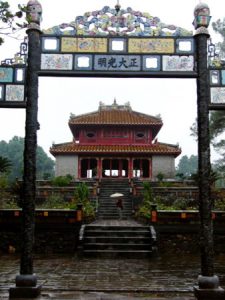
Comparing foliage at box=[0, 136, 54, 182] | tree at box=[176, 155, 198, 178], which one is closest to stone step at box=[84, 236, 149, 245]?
foliage at box=[0, 136, 54, 182]

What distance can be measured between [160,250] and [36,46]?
8.66 m

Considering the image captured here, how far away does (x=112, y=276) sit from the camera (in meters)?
8.55

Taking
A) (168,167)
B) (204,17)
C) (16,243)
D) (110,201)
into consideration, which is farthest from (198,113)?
(168,167)

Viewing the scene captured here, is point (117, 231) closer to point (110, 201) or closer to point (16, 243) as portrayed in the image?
point (16, 243)

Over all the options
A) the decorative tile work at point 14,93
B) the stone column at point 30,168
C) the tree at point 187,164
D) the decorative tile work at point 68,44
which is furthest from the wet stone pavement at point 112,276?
the tree at point 187,164

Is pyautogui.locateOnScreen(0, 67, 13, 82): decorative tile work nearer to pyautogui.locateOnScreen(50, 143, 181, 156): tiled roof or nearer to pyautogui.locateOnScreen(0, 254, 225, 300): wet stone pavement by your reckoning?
pyautogui.locateOnScreen(0, 254, 225, 300): wet stone pavement

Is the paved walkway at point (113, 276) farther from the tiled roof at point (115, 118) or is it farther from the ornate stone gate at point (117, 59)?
the tiled roof at point (115, 118)

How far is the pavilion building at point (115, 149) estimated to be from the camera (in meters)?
31.8

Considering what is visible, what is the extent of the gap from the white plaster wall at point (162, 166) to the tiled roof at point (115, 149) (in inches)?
27.8

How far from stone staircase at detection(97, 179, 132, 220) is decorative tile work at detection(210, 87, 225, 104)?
558 inches

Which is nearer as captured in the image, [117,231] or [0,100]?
[0,100]

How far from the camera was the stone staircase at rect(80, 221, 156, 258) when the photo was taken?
12.4 m

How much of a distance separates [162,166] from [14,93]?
2594 cm

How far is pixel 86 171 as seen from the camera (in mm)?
33844
